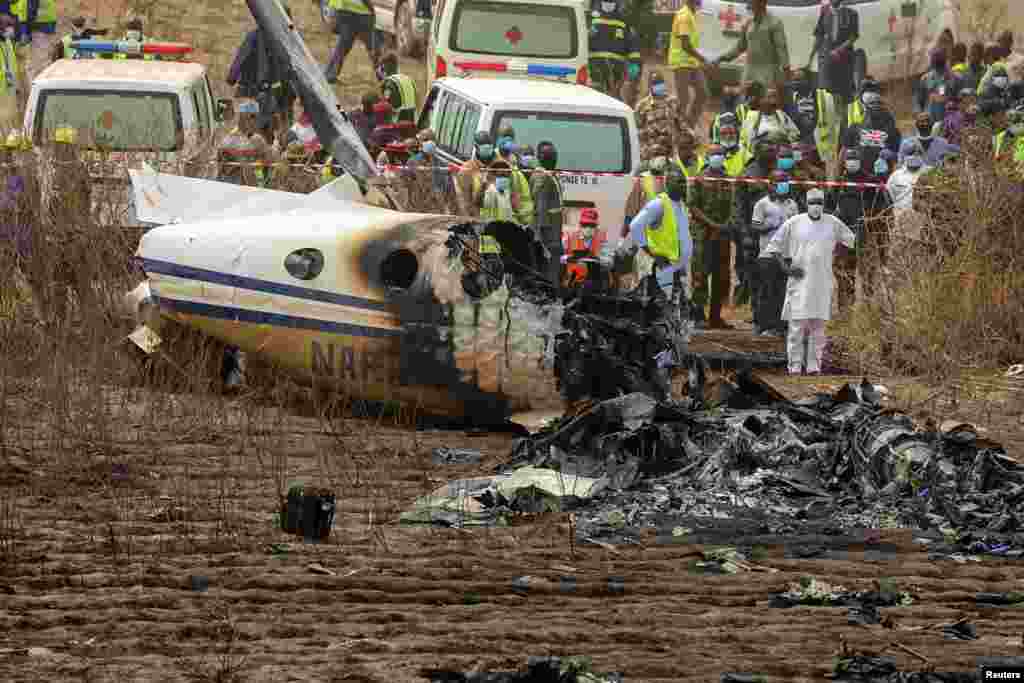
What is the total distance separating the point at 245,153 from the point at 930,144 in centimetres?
744

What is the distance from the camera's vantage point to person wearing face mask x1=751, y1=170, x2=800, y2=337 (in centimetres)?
2048

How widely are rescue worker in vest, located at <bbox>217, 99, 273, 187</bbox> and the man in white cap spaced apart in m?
5.03

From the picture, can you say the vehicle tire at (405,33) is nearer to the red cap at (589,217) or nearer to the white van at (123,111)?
the white van at (123,111)

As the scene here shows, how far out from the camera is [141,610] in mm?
9703

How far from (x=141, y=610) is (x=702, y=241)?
40.1 ft

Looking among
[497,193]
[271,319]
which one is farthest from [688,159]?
[271,319]

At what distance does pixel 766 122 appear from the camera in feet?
80.4

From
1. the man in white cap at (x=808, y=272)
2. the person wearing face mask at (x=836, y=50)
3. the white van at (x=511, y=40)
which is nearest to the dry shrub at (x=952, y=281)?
the man in white cap at (x=808, y=272)

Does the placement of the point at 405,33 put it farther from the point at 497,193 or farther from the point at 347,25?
the point at 497,193

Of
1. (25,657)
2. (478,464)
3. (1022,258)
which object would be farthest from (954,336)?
(25,657)

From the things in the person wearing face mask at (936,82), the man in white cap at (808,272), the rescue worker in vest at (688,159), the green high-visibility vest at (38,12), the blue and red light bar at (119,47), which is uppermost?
the green high-visibility vest at (38,12)

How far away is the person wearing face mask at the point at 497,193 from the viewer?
19766 millimetres

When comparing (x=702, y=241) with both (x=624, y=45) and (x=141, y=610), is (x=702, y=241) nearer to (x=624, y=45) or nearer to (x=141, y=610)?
(x=624, y=45)

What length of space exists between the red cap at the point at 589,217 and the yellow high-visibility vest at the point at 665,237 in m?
1.57
